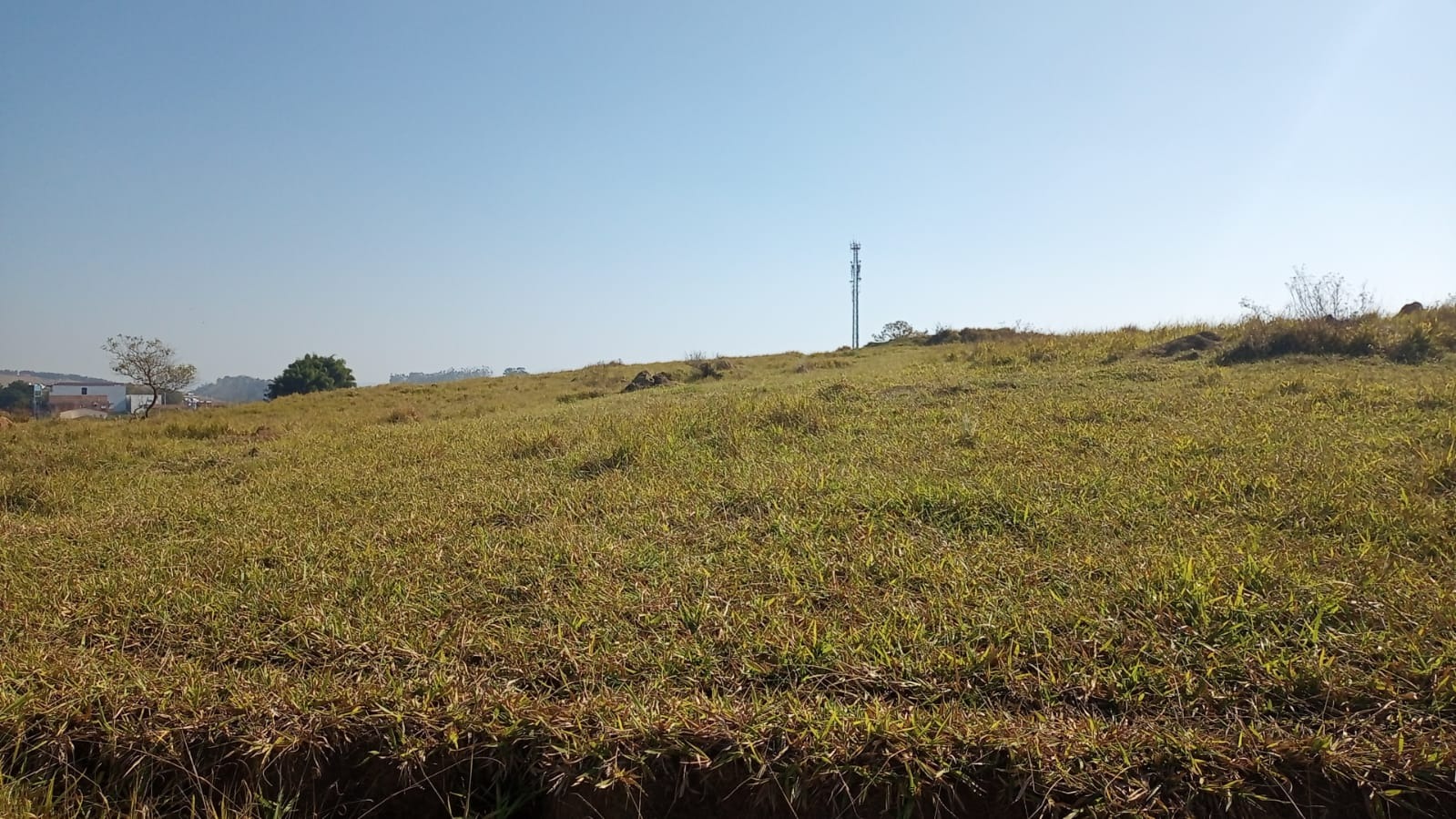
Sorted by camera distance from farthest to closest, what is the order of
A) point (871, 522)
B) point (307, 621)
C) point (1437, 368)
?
point (1437, 368)
point (871, 522)
point (307, 621)

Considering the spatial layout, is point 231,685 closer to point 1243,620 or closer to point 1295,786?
point 1295,786

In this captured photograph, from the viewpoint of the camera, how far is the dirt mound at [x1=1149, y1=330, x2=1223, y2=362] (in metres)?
8.77

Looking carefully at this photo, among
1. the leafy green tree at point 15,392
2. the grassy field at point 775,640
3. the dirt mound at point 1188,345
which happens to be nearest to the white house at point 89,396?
the leafy green tree at point 15,392

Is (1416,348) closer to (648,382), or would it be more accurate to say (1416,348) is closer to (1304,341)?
(1304,341)

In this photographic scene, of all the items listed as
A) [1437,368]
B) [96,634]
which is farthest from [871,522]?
[1437,368]

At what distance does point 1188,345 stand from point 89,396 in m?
44.3

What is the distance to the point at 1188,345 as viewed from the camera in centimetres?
896

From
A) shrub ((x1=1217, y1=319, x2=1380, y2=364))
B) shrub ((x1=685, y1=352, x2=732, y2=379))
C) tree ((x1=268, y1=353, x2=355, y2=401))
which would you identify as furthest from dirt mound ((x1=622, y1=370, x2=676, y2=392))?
tree ((x1=268, y1=353, x2=355, y2=401))

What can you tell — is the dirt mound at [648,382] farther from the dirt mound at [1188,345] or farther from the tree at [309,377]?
the tree at [309,377]

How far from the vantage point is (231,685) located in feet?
6.23

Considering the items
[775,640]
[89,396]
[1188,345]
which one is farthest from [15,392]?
[1188,345]

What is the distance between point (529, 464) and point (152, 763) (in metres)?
2.99

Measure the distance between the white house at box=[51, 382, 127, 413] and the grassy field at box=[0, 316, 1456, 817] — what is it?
26.4 m

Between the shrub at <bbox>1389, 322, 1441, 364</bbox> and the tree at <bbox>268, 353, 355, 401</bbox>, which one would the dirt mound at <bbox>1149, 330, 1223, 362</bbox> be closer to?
the shrub at <bbox>1389, 322, 1441, 364</bbox>
